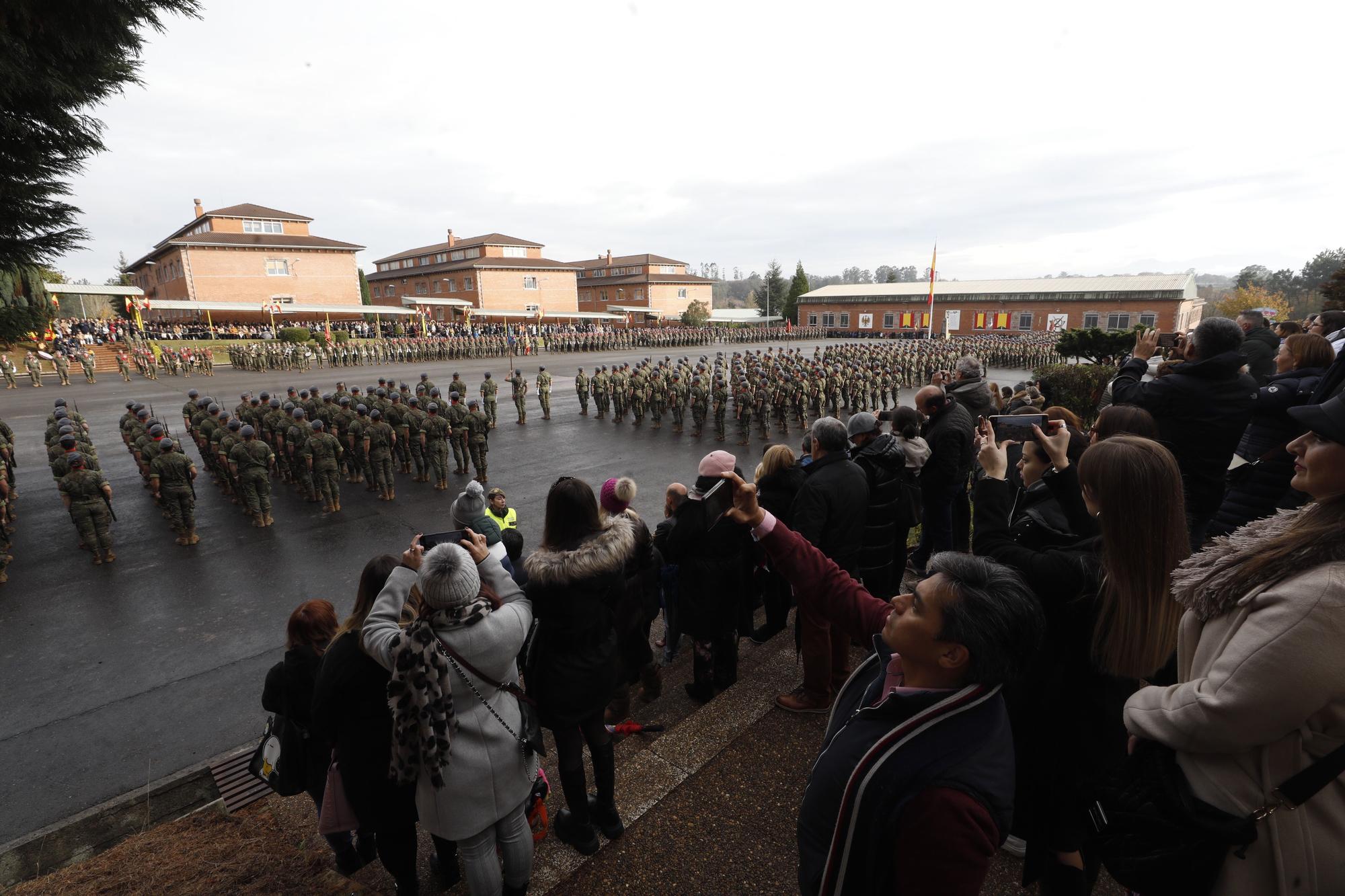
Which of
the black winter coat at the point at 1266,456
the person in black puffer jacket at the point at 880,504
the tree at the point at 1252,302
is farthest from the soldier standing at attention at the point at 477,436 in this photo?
the tree at the point at 1252,302

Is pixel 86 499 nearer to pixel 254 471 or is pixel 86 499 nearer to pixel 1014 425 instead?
pixel 254 471

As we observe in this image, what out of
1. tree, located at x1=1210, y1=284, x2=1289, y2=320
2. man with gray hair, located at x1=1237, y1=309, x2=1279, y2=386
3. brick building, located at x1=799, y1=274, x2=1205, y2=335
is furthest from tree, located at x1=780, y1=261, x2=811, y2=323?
man with gray hair, located at x1=1237, y1=309, x2=1279, y2=386

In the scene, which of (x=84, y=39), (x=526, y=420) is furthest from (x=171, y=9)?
(x=526, y=420)

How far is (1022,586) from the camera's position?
5.09ft

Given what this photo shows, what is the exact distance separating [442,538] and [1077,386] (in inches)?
652

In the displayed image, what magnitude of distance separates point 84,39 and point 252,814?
5.42 metres

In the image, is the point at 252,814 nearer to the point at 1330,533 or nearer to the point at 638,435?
the point at 1330,533

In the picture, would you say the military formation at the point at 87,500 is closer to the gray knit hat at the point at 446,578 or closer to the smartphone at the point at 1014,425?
the gray knit hat at the point at 446,578

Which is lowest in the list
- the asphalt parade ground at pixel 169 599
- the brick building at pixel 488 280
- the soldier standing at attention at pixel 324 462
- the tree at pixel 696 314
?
the asphalt parade ground at pixel 169 599

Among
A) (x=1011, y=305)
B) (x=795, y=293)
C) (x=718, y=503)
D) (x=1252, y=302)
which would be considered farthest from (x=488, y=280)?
(x=1252, y=302)

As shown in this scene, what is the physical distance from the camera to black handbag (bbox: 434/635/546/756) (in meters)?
2.25

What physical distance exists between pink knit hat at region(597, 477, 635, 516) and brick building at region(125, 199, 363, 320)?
4529 centimetres

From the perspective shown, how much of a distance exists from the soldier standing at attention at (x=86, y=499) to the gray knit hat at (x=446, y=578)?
7951mm

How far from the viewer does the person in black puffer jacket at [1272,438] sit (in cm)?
334
